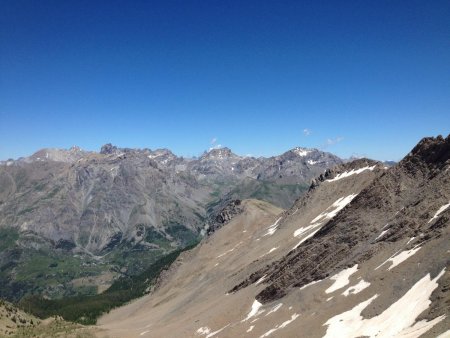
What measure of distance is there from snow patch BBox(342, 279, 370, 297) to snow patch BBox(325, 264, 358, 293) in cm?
365

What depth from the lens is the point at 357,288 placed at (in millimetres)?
72688

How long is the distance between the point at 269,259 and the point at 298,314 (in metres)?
57.9

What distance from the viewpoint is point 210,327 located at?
102625 millimetres

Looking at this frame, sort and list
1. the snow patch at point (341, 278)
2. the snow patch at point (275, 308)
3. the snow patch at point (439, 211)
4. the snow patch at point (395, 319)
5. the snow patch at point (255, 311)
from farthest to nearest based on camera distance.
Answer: the snow patch at point (255, 311), the snow patch at point (275, 308), the snow patch at point (341, 278), the snow patch at point (439, 211), the snow patch at point (395, 319)

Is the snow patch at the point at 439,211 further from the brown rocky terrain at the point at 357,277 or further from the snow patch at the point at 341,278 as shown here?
the snow patch at the point at 341,278

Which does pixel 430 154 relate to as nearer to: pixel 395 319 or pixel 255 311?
pixel 255 311

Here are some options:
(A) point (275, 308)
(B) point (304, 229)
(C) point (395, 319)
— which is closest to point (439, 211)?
(C) point (395, 319)

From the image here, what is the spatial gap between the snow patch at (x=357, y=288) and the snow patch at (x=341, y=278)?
3.65 meters

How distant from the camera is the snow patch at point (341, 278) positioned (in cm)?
7896

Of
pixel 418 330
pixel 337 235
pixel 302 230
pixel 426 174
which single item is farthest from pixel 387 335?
pixel 302 230

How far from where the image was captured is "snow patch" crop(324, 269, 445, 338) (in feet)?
170

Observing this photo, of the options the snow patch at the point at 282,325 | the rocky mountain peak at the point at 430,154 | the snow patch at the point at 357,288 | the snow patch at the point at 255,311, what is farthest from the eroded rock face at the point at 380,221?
the snow patch at the point at 282,325

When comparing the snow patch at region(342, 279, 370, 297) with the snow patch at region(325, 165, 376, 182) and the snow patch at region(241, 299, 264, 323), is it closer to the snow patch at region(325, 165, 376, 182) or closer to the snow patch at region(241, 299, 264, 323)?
the snow patch at region(241, 299, 264, 323)

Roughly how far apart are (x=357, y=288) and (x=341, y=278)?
8.83m
